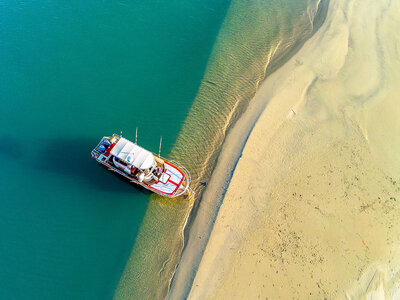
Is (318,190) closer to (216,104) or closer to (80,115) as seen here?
(216,104)

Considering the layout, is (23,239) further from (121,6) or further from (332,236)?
(121,6)

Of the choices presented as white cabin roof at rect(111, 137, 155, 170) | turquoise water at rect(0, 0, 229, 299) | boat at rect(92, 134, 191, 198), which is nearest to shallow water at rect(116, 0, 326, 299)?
boat at rect(92, 134, 191, 198)

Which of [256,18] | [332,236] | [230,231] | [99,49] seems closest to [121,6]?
[99,49]

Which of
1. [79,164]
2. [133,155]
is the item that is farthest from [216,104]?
[79,164]

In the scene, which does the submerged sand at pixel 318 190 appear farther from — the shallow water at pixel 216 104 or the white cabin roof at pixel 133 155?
the white cabin roof at pixel 133 155

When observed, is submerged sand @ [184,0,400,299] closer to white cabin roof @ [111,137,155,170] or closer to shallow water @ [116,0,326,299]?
shallow water @ [116,0,326,299]
